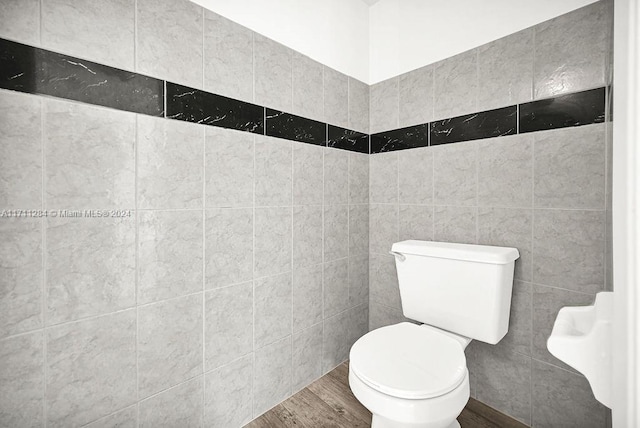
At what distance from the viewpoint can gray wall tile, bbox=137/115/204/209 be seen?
1110mm

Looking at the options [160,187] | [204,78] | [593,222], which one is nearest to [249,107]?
[204,78]

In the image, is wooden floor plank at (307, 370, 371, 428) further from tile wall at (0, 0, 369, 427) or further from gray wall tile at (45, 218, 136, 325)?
gray wall tile at (45, 218, 136, 325)

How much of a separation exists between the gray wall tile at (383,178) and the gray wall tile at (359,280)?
40cm

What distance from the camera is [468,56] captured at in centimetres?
158

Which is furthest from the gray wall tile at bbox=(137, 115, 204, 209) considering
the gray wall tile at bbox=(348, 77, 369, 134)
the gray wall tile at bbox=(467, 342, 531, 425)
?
the gray wall tile at bbox=(467, 342, 531, 425)

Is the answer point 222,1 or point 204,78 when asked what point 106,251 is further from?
point 222,1

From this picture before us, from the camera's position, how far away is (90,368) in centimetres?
102

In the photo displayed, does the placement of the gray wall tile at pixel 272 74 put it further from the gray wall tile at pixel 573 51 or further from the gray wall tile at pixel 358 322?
the gray wall tile at pixel 358 322

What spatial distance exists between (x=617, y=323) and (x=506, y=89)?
1391 mm

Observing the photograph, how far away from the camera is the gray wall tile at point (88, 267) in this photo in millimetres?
949

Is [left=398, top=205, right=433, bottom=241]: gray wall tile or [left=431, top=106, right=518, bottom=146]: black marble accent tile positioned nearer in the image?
[left=431, top=106, right=518, bottom=146]: black marble accent tile

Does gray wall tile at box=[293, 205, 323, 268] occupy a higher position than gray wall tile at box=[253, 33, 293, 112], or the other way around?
gray wall tile at box=[253, 33, 293, 112]

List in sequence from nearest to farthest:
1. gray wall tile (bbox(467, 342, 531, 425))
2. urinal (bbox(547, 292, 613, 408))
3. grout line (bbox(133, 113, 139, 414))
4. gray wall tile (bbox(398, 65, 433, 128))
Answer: urinal (bbox(547, 292, 613, 408)) → grout line (bbox(133, 113, 139, 414)) → gray wall tile (bbox(467, 342, 531, 425)) → gray wall tile (bbox(398, 65, 433, 128))

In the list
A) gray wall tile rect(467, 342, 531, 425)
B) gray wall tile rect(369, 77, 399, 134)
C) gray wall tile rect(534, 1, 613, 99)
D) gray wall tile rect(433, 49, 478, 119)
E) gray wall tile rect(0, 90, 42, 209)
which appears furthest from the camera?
gray wall tile rect(369, 77, 399, 134)
